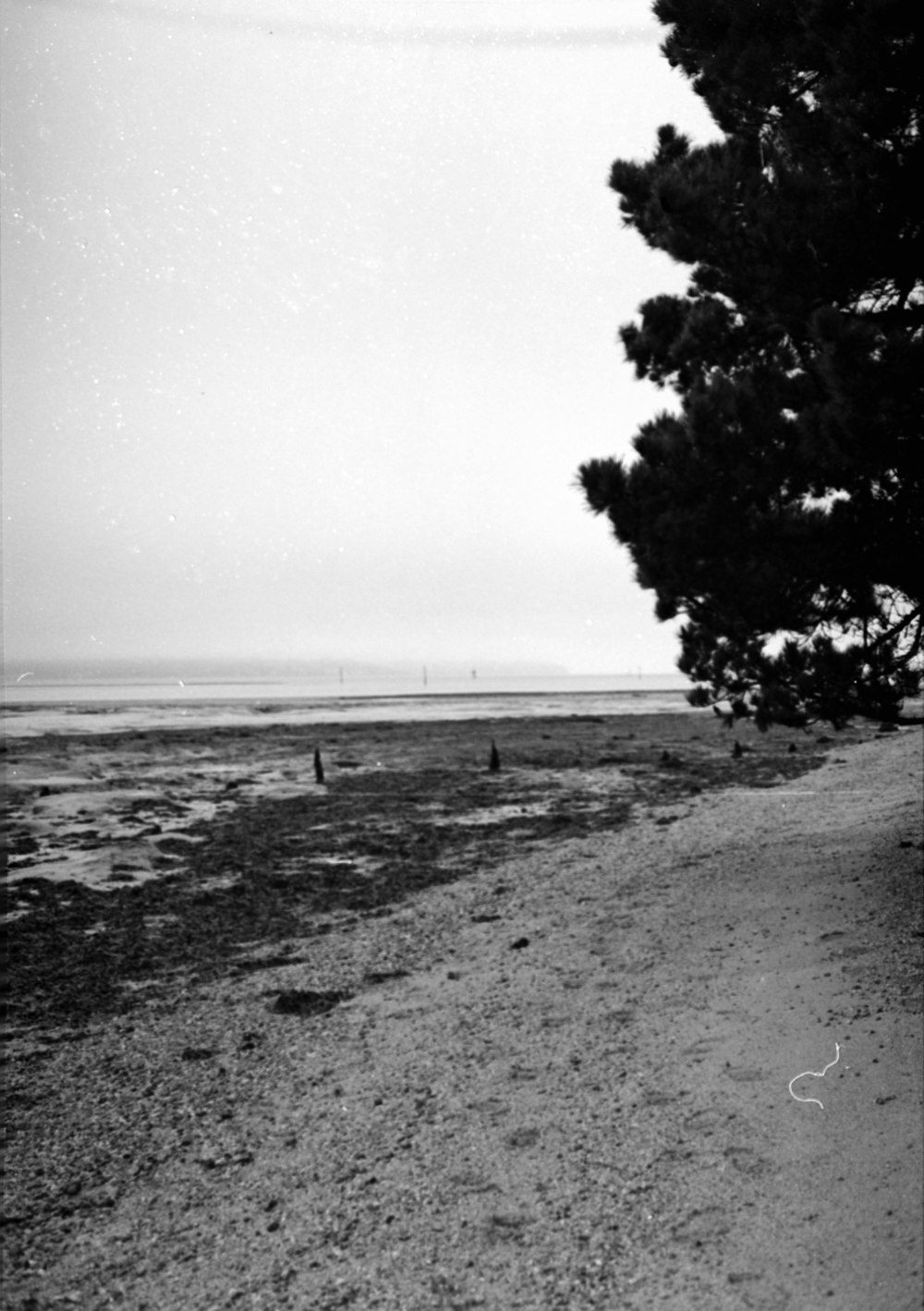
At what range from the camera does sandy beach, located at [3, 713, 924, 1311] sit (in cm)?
407

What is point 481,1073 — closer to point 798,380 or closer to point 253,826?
point 798,380

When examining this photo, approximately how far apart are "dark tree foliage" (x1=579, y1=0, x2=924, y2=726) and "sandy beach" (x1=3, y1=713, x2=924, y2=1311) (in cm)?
228

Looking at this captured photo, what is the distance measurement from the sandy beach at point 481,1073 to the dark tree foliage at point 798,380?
2.28 meters

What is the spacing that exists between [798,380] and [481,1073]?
16.6 feet

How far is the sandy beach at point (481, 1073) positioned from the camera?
4.07 meters

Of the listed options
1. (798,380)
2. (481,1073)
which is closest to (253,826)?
(481,1073)

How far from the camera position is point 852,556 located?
21.0 feet

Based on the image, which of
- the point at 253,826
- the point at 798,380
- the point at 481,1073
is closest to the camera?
the point at 481,1073

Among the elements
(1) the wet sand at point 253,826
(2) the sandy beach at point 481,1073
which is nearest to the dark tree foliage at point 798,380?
(2) the sandy beach at point 481,1073

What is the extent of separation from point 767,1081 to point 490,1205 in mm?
1742

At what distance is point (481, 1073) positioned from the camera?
5.85 m

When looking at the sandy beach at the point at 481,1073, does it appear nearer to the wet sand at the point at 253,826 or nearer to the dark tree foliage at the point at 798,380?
the wet sand at the point at 253,826

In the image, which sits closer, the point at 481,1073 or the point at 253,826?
the point at 481,1073

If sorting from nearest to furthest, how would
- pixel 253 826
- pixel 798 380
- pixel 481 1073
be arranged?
pixel 481 1073 < pixel 798 380 < pixel 253 826
